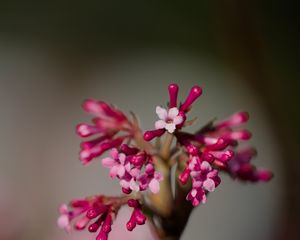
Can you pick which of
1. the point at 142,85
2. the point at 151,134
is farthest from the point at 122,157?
the point at 142,85

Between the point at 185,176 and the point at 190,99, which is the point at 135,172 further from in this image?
the point at 190,99

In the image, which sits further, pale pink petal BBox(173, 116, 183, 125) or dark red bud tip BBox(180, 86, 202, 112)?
dark red bud tip BBox(180, 86, 202, 112)

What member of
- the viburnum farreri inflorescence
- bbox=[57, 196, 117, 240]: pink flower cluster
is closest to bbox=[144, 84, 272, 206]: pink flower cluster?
the viburnum farreri inflorescence

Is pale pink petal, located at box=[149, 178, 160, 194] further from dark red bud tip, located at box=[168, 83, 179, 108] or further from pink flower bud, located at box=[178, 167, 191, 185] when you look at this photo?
dark red bud tip, located at box=[168, 83, 179, 108]

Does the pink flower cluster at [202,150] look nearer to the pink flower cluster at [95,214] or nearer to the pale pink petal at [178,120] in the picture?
the pale pink petal at [178,120]

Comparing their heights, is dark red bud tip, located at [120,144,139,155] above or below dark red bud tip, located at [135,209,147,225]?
above

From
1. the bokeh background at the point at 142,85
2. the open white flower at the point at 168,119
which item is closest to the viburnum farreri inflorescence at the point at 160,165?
the open white flower at the point at 168,119
